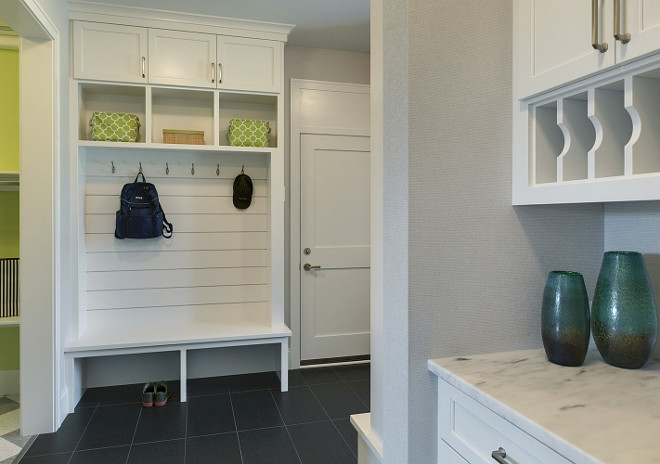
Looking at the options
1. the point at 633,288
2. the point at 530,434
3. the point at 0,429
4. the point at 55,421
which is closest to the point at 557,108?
the point at 633,288

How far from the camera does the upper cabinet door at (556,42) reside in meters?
0.99

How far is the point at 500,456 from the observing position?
0.96 metres

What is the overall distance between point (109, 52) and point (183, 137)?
2.31 ft

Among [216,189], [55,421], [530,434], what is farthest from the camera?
[216,189]

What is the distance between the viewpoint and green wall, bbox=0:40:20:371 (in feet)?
10.1

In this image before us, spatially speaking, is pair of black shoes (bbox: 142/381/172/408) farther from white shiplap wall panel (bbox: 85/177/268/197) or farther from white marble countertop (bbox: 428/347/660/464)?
white marble countertop (bbox: 428/347/660/464)

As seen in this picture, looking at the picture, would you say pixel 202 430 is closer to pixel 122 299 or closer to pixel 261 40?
pixel 122 299

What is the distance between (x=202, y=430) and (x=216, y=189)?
68.6 inches

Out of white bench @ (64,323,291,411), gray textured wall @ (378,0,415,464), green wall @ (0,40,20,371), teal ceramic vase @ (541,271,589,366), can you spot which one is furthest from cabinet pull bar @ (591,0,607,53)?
green wall @ (0,40,20,371)

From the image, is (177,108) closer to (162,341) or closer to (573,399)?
(162,341)

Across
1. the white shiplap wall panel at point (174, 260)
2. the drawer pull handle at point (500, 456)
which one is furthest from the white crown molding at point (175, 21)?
the drawer pull handle at point (500, 456)

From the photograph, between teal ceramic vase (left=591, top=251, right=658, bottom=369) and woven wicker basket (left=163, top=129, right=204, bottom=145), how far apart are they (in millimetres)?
2813

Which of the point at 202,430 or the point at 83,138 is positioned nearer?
the point at 202,430

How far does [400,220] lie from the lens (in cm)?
124
